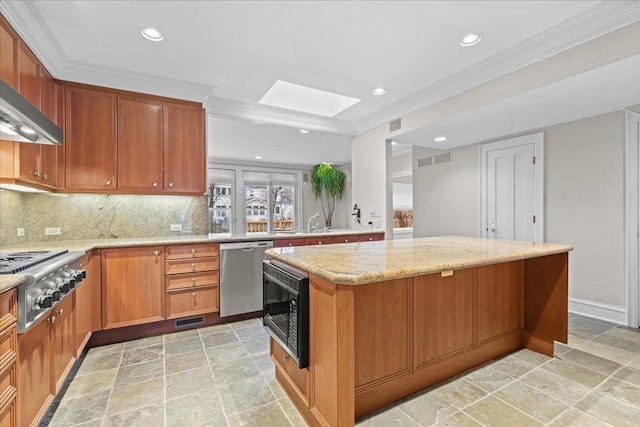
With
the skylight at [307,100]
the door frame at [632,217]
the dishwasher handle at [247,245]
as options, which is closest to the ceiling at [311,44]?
the skylight at [307,100]

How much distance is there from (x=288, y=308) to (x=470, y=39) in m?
2.51

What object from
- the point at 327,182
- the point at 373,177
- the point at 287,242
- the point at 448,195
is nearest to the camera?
the point at 287,242

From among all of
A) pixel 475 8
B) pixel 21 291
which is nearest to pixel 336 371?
pixel 21 291

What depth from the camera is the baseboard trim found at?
10.3 ft

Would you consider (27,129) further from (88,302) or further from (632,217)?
(632,217)

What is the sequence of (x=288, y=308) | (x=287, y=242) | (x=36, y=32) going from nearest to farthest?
1. (x=288, y=308)
2. (x=36, y=32)
3. (x=287, y=242)

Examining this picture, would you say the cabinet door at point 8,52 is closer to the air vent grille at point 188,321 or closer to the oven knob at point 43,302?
the oven knob at point 43,302

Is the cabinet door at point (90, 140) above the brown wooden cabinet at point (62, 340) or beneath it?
above

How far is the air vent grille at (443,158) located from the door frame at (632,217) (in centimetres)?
214

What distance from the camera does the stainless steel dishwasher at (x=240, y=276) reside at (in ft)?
10.6

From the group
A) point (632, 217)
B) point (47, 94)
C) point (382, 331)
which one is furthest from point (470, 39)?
point (47, 94)

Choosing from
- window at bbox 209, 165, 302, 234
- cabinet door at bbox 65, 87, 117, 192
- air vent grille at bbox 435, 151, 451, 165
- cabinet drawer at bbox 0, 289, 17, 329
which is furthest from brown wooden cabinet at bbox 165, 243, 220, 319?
window at bbox 209, 165, 302, 234

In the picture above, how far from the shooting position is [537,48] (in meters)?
2.49

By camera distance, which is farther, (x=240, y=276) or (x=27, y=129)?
(x=240, y=276)
